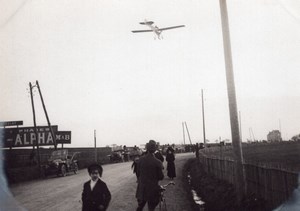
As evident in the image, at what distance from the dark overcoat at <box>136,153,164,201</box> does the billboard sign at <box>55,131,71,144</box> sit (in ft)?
114

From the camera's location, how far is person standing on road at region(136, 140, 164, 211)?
260 inches

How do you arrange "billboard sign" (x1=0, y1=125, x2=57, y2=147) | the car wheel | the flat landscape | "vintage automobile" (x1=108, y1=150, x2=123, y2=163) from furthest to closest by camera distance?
1. "vintage automobile" (x1=108, y1=150, x2=123, y2=163)
2. "billboard sign" (x1=0, y1=125, x2=57, y2=147)
3. the car wheel
4. the flat landscape

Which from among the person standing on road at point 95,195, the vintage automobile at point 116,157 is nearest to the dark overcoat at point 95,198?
the person standing on road at point 95,195

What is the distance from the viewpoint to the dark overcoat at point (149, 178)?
6.61m

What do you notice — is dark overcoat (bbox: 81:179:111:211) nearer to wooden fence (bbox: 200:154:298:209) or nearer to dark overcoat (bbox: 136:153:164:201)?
dark overcoat (bbox: 136:153:164:201)

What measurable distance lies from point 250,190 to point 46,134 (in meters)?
32.8

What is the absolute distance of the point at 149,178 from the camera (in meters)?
6.65

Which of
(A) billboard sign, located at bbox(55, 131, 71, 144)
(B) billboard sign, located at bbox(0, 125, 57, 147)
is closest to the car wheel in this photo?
(B) billboard sign, located at bbox(0, 125, 57, 147)

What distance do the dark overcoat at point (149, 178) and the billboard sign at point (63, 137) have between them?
34.6m

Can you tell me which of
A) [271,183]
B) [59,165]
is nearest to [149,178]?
[271,183]

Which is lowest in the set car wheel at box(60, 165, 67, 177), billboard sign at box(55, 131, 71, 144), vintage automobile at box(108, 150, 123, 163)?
car wheel at box(60, 165, 67, 177)

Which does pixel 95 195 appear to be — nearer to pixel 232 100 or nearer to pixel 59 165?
pixel 232 100

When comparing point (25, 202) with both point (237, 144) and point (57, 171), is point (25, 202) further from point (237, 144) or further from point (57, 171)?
point (57, 171)

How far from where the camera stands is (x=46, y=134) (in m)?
38.7
